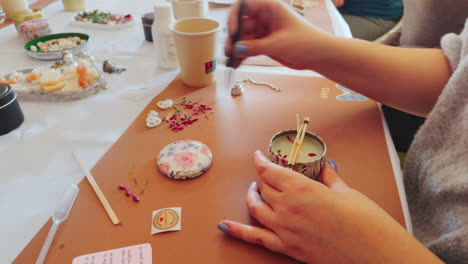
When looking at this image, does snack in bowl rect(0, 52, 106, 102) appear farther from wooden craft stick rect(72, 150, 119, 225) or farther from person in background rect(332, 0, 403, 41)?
person in background rect(332, 0, 403, 41)

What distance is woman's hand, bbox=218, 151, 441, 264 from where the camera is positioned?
0.35 metres

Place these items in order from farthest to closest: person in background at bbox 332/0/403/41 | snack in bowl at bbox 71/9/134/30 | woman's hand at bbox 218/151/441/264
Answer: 1. person in background at bbox 332/0/403/41
2. snack in bowl at bbox 71/9/134/30
3. woman's hand at bbox 218/151/441/264

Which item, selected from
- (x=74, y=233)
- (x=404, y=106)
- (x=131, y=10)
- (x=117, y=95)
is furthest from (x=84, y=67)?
(x=404, y=106)

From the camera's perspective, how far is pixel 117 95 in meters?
0.71

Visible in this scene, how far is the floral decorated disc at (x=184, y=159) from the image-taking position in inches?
19.0

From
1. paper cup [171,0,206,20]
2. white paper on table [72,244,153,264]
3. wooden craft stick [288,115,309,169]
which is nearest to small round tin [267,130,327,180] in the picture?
wooden craft stick [288,115,309,169]

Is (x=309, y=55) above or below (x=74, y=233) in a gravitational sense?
above

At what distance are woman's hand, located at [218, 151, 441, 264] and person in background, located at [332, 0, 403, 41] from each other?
1.33 metres

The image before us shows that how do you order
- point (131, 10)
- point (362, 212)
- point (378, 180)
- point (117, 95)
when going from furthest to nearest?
point (131, 10) → point (117, 95) → point (378, 180) → point (362, 212)

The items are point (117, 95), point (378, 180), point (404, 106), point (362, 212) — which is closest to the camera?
point (362, 212)

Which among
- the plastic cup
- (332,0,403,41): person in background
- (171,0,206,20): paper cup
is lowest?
(332,0,403,41): person in background

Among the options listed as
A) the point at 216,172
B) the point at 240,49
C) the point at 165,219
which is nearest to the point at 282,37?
the point at 240,49

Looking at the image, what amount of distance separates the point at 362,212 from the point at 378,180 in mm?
129

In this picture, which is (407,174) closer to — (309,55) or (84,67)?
(309,55)
